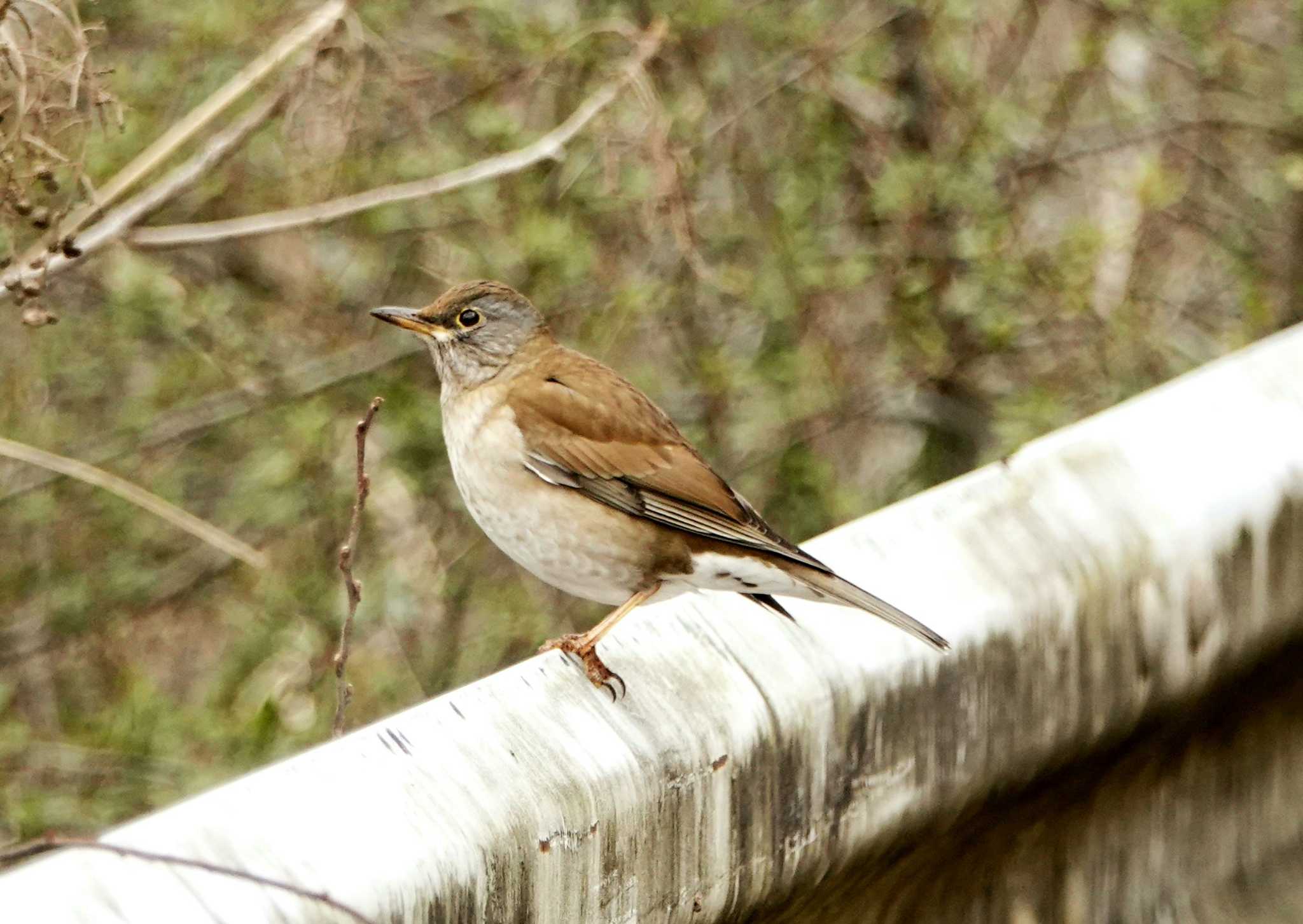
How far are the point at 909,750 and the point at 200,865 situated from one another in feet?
4.34

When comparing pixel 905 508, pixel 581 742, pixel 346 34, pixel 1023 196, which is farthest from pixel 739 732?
pixel 1023 196

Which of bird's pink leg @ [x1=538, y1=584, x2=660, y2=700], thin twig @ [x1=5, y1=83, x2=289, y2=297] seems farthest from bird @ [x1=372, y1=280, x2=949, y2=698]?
thin twig @ [x1=5, y1=83, x2=289, y2=297]

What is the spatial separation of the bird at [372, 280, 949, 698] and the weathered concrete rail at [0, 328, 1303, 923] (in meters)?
0.53

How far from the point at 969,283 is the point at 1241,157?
5.48 feet

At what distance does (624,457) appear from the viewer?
13.7 ft

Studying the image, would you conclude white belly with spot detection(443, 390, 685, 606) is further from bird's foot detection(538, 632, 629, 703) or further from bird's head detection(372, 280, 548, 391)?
bird's foot detection(538, 632, 629, 703)

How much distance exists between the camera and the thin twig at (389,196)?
437 cm

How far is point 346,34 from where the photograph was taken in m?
4.89

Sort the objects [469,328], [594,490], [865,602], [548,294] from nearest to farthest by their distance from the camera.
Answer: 1. [865,602]
2. [594,490]
3. [469,328]
4. [548,294]

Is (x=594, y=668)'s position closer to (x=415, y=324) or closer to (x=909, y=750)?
(x=909, y=750)

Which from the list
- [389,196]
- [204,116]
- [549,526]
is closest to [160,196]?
[204,116]

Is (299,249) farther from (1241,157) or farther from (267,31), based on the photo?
(1241,157)

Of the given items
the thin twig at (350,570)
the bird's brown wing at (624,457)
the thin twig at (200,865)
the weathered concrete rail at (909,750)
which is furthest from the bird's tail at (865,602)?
the thin twig at (200,865)

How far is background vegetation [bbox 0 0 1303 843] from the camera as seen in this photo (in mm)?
6000
